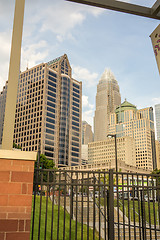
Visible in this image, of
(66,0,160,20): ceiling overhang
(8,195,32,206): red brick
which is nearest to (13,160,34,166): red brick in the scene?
(8,195,32,206): red brick

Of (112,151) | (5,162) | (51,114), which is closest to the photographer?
(5,162)

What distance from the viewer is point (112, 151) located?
499 feet

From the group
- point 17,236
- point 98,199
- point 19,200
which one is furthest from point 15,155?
point 98,199

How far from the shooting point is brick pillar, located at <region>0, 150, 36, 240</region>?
10.3 feet

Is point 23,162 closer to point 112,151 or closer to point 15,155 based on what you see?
point 15,155

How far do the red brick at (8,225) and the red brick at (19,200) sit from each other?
0.68 feet

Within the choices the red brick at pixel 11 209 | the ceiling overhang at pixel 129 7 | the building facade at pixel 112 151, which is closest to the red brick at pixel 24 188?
the red brick at pixel 11 209

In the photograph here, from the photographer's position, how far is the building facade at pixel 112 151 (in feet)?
489

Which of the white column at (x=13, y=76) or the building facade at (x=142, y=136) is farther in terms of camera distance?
the building facade at (x=142, y=136)

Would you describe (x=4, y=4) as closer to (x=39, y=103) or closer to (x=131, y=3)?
(x=131, y=3)

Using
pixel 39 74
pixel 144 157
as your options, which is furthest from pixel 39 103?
pixel 144 157

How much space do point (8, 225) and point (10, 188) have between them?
46cm

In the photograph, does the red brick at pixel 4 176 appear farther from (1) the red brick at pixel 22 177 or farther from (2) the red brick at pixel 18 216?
(2) the red brick at pixel 18 216

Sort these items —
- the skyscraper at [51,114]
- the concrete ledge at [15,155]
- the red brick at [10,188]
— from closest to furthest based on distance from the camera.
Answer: the red brick at [10,188] < the concrete ledge at [15,155] < the skyscraper at [51,114]
